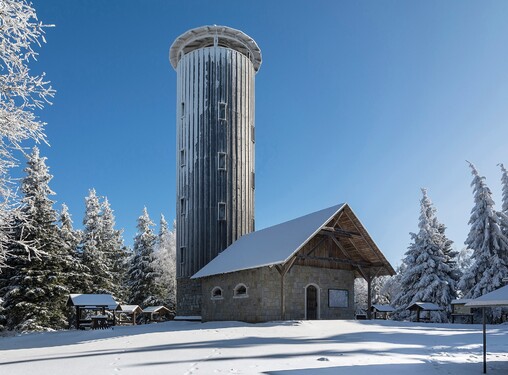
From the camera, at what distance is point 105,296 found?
27.4m

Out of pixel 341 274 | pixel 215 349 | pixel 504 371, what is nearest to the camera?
pixel 504 371

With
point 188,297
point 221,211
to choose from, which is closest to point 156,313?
point 188,297

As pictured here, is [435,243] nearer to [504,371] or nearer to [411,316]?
[411,316]

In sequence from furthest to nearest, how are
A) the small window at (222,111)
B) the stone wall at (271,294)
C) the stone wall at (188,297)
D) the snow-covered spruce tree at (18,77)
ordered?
the small window at (222,111)
the stone wall at (188,297)
the stone wall at (271,294)
the snow-covered spruce tree at (18,77)

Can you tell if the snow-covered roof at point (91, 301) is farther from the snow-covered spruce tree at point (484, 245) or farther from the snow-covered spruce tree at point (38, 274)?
the snow-covered spruce tree at point (484, 245)

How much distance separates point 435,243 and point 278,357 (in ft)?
94.7

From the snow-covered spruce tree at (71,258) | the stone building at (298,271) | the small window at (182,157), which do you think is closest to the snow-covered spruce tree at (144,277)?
the snow-covered spruce tree at (71,258)

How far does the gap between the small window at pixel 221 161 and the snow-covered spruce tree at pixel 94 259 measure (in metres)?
14.8

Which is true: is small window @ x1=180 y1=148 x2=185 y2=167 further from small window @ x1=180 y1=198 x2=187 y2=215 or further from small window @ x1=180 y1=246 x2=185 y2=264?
small window @ x1=180 y1=246 x2=185 y2=264

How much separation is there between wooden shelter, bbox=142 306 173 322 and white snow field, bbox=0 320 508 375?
2208 cm

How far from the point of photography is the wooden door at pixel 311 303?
74.5 ft

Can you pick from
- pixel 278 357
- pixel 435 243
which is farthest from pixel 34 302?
pixel 435 243

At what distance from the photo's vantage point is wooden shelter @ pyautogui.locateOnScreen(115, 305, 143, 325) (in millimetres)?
35406

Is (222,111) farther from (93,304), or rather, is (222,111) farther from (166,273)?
(166,273)
